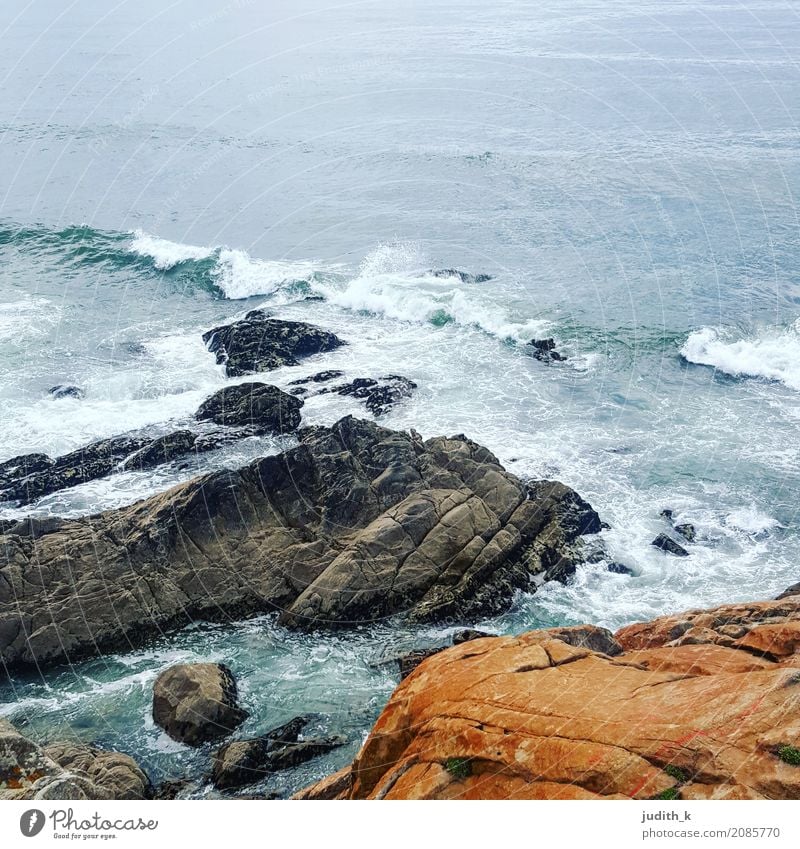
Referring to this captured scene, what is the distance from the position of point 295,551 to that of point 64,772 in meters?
10.7

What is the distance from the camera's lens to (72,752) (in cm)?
2214

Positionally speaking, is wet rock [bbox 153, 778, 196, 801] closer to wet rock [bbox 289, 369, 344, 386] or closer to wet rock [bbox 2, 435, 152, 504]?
wet rock [bbox 2, 435, 152, 504]

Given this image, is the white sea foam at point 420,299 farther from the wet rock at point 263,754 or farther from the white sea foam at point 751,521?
the wet rock at point 263,754

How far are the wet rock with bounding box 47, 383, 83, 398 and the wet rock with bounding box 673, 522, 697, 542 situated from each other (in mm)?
30252

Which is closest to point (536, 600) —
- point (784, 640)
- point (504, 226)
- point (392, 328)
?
point (784, 640)

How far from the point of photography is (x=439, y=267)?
198ft

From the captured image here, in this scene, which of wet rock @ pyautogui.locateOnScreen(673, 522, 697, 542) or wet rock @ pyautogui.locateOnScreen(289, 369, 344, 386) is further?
wet rock @ pyautogui.locateOnScreen(289, 369, 344, 386)

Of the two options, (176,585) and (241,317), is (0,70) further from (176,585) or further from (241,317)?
(176,585)

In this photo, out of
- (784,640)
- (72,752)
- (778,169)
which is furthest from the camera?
(778,169)

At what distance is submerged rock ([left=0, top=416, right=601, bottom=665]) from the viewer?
27.6 meters

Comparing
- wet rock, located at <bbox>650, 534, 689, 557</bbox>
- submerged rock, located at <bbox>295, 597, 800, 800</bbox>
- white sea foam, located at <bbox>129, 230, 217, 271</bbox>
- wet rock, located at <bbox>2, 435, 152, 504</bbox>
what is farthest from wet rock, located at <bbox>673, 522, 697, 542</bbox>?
white sea foam, located at <bbox>129, 230, 217, 271</bbox>

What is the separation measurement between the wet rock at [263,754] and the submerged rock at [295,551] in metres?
4.80

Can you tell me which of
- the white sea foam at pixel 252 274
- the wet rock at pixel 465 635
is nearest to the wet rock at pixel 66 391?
the white sea foam at pixel 252 274

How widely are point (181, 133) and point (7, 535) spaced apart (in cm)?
7063
